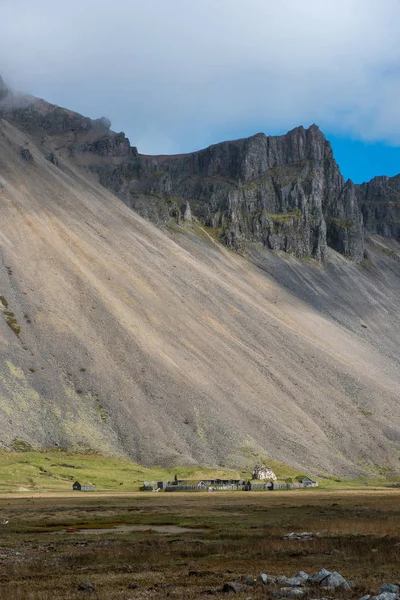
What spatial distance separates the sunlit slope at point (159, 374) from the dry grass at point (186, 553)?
7558 centimetres

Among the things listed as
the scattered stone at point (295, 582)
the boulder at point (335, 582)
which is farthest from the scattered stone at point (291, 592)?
the boulder at point (335, 582)

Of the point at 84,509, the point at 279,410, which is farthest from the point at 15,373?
the point at 84,509

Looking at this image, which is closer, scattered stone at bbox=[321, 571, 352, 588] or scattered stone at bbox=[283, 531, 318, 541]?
scattered stone at bbox=[321, 571, 352, 588]

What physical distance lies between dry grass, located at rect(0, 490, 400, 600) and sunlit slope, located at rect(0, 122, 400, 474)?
75580 millimetres

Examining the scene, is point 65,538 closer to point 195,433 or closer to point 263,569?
point 263,569

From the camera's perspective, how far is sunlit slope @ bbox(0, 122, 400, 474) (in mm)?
131000

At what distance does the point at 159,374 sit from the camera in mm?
147000

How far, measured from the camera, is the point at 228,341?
17488 centimetres

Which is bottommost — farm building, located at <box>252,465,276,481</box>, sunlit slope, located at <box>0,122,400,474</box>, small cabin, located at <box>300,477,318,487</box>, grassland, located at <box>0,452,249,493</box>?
grassland, located at <box>0,452,249,493</box>

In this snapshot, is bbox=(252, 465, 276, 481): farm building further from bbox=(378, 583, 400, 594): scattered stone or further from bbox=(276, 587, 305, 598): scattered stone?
bbox=(378, 583, 400, 594): scattered stone

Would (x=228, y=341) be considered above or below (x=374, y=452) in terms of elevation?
above

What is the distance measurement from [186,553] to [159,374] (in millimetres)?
115160

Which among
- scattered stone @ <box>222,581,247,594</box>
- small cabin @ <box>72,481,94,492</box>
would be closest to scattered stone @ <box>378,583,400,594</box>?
scattered stone @ <box>222,581,247,594</box>

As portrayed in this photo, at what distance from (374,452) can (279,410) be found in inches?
965
